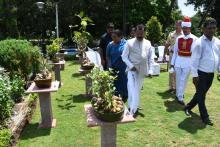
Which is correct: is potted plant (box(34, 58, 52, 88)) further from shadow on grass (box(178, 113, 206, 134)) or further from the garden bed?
shadow on grass (box(178, 113, 206, 134))

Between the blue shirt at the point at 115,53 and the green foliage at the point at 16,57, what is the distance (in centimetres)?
251

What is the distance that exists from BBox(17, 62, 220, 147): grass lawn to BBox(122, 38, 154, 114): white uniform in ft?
1.66

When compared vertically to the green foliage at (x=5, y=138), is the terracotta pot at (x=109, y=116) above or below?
above

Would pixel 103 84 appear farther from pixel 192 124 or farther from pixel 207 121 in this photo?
pixel 207 121

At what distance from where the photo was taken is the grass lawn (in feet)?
18.8

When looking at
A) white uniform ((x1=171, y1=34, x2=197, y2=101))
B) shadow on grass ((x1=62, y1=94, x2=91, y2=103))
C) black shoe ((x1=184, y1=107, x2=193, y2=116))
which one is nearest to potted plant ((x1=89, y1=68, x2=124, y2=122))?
black shoe ((x1=184, y1=107, x2=193, y2=116))

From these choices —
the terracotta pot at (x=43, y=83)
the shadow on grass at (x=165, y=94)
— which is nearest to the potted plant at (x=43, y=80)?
the terracotta pot at (x=43, y=83)

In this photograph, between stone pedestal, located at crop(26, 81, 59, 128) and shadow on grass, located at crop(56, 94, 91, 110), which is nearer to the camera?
stone pedestal, located at crop(26, 81, 59, 128)

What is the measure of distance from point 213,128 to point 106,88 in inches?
111

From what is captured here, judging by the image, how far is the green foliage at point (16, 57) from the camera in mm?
8438

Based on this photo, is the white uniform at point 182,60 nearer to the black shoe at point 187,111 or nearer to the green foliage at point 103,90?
the black shoe at point 187,111

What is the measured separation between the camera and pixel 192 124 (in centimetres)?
654

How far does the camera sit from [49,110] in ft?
21.2

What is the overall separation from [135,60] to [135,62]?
40 millimetres
